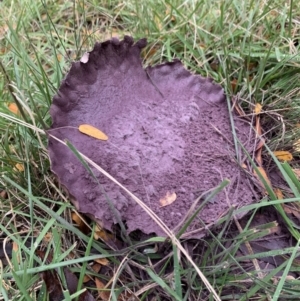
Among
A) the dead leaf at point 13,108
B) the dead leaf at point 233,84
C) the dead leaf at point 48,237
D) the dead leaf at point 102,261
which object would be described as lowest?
the dead leaf at point 102,261

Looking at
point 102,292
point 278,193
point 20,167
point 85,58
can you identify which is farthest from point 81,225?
point 278,193

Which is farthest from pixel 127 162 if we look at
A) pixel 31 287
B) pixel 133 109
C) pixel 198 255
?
pixel 31 287

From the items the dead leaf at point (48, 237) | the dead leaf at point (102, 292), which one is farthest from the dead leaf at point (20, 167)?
the dead leaf at point (102, 292)

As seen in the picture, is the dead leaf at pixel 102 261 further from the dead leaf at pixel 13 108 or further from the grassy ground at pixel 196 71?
the dead leaf at pixel 13 108

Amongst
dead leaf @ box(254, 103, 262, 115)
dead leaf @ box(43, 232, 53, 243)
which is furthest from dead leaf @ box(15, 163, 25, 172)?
dead leaf @ box(254, 103, 262, 115)

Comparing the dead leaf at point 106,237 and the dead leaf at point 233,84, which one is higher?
the dead leaf at point 233,84

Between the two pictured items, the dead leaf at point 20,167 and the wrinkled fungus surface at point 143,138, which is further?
the dead leaf at point 20,167

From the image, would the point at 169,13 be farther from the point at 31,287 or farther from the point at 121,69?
the point at 31,287
